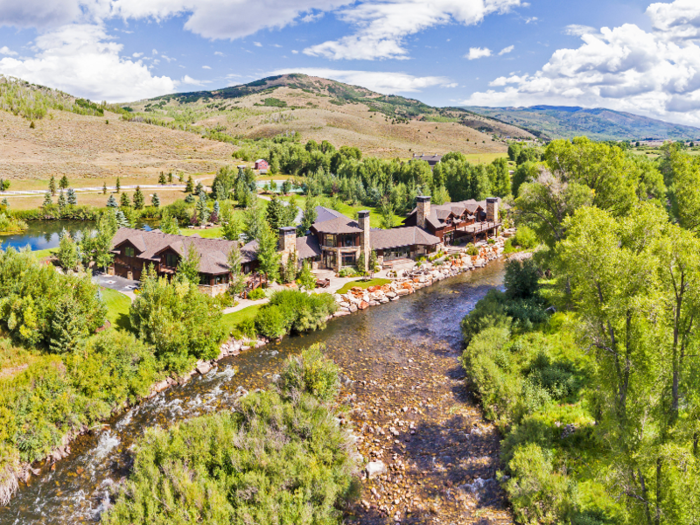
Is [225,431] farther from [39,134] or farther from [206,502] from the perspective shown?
[39,134]

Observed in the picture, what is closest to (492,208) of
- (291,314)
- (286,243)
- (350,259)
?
(350,259)

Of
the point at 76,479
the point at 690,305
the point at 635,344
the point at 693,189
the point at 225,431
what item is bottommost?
the point at 76,479

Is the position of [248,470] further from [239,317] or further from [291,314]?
[239,317]

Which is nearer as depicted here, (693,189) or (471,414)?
(471,414)

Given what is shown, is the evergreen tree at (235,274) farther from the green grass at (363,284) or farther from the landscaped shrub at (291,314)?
the green grass at (363,284)

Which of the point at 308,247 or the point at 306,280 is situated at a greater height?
the point at 308,247

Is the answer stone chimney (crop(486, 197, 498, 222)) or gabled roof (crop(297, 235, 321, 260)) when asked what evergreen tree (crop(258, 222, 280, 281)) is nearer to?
gabled roof (crop(297, 235, 321, 260))

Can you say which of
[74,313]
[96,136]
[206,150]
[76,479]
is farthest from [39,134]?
[76,479]
